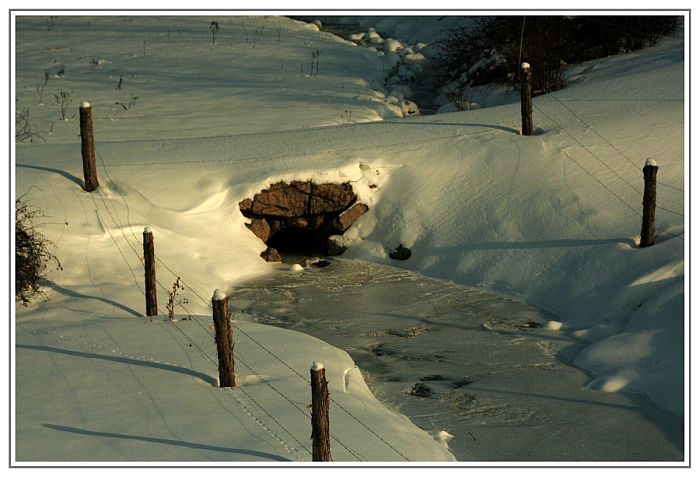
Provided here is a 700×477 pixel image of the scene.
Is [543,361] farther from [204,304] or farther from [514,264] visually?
[204,304]

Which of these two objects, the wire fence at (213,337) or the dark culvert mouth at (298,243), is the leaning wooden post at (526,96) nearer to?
the dark culvert mouth at (298,243)

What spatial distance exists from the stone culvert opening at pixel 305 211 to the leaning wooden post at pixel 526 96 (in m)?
3.26

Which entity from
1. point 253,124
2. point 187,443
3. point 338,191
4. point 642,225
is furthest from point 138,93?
point 187,443

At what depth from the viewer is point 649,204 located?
12453 mm

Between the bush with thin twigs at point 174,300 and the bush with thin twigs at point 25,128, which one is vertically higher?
the bush with thin twigs at point 25,128

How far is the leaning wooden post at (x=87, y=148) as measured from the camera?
13750 millimetres

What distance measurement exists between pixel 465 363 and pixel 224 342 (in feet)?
10.9

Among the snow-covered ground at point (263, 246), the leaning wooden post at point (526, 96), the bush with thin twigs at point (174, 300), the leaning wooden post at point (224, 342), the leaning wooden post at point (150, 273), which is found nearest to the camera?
the snow-covered ground at point (263, 246)

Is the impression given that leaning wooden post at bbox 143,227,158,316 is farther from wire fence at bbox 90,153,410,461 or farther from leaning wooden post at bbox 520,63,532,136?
leaning wooden post at bbox 520,63,532,136

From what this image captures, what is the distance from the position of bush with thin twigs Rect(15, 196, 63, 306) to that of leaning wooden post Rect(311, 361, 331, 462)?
20.0 ft

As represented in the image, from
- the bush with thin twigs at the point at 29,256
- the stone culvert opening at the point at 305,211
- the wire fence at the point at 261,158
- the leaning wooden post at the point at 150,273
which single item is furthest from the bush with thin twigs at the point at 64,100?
the leaning wooden post at the point at 150,273

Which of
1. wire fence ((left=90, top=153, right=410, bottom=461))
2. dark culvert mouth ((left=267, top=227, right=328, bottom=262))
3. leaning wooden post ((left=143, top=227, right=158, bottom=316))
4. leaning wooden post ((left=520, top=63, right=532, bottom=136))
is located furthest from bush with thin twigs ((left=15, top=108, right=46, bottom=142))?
leaning wooden post ((left=520, top=63, right=532, bottom=136))

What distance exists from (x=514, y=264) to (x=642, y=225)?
202cm

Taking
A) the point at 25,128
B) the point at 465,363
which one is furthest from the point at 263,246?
the point at 25,128
